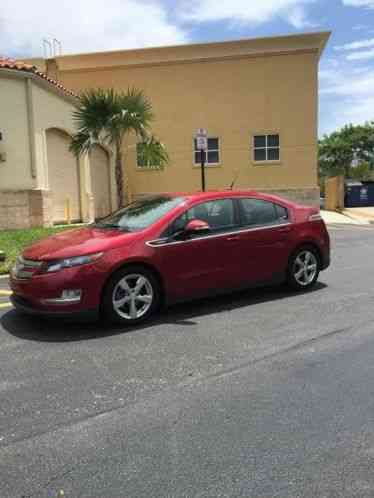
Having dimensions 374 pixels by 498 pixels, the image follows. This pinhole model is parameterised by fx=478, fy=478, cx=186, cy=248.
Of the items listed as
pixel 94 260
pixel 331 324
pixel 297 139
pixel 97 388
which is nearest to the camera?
pixel 97 388

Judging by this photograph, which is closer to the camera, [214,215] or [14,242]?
[214,215]

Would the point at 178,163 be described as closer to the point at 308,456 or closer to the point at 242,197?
the point at 242,197

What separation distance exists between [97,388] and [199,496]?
1.52m

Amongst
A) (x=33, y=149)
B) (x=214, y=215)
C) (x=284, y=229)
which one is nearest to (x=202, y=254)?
(x=214, y=215)

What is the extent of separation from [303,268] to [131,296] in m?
2.77

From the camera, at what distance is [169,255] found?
5.47 meters

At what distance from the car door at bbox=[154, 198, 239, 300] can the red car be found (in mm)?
12

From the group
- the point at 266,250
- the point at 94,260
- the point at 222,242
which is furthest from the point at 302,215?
the point at 94,260

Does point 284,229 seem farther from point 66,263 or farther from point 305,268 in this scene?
point 66,263

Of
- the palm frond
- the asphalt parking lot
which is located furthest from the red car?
the palm frond

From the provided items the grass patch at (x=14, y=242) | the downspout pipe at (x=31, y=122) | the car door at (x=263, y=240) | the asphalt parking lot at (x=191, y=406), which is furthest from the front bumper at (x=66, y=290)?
the downspout pipe at (x=31, y=122)

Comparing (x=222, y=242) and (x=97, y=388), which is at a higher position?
(x=222, y=242)

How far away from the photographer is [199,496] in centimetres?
243

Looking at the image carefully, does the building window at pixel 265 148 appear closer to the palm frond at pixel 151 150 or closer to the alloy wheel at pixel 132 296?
the palm frond at pixel 151 150
